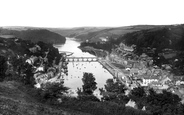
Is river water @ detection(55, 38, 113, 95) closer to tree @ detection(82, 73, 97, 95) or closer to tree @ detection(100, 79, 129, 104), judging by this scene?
tree @ detection(82, 73, 97, 95)

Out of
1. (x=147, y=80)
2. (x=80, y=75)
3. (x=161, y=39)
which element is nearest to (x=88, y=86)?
(x=147, y=80)

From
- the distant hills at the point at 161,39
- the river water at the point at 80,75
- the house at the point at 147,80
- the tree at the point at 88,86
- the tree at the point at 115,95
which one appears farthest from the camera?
the distant hills at the point at 161,39

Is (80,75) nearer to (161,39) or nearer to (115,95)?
(115,95)

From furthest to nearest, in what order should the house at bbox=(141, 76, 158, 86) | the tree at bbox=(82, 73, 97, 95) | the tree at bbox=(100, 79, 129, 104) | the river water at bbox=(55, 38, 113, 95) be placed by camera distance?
→ the house at bbox=(141, 76, 158, 86) < the river water at bbox=(55, 38, 113, 95) < the tree at bbox=(82, 73, 97, 95) < the tree at bbox=(100, 79, 129, 104)

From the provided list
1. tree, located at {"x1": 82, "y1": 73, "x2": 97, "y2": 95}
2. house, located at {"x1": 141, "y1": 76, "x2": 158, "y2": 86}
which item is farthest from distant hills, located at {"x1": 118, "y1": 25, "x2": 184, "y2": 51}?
tree, located at {"x1": 82, "y1": 73, "x2": 97, "y2": 95}

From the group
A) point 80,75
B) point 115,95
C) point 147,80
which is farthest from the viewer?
point 80,75

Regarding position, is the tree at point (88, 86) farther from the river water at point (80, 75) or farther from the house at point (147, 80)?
the house at point (147, 80)

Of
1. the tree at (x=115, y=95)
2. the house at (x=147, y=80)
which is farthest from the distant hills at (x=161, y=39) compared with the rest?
the tree at (x=115, y=95)

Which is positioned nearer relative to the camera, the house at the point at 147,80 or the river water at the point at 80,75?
the river water at the point at 80,75

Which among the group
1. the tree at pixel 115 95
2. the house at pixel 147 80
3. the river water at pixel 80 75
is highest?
the tree at pixel 115 95

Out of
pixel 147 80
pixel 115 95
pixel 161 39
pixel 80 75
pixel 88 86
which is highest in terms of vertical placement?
pixel 161 39

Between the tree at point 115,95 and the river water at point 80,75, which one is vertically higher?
the tree at point 115,95

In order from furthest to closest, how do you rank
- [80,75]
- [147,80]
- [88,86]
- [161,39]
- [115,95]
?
[161,39]
[80,75]
[147,80]
[88,86]
[115,95]

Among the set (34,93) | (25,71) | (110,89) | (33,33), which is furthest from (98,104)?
(33,33)
